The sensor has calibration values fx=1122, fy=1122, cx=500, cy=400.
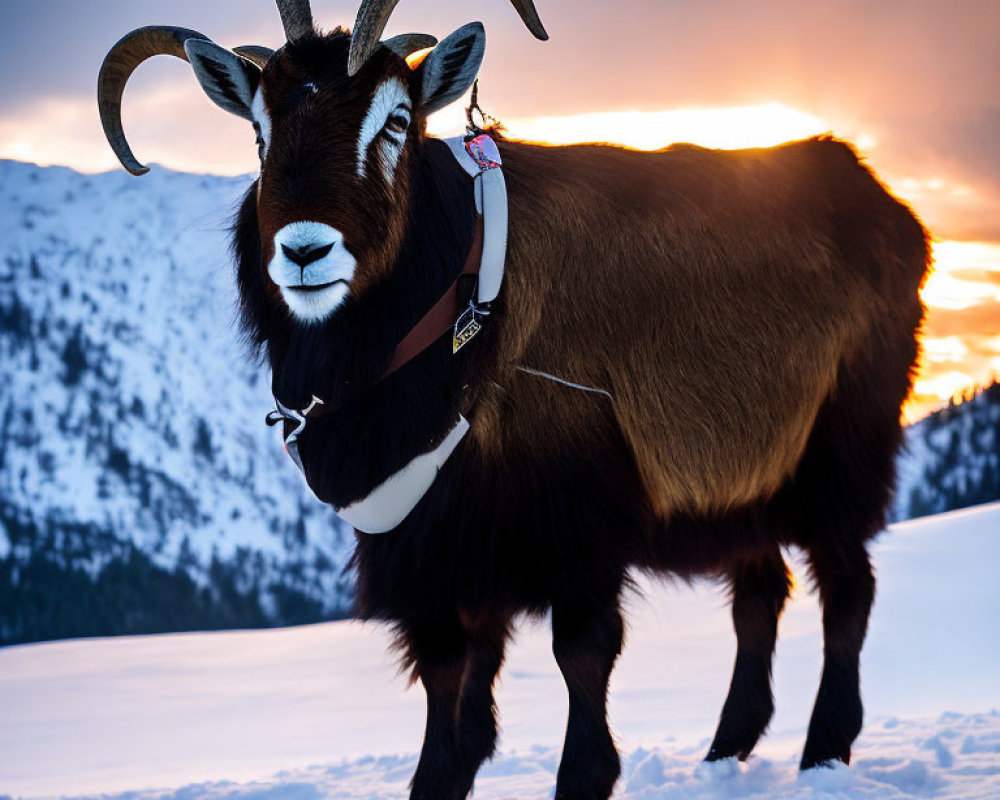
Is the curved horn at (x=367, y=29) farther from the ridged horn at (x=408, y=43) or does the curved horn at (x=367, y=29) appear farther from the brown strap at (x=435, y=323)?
the brown strap at (x=435, y=323)

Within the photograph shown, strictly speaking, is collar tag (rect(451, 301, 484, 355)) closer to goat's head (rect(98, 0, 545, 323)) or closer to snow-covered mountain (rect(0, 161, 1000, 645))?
goat's head (rect(98, 0, 545, 323))

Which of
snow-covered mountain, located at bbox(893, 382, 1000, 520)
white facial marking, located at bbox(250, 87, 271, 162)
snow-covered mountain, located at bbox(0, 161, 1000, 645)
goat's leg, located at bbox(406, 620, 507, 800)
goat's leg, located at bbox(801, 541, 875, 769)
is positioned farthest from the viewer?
snow-covered mountain, located at bbox(0, 161, 1000, 645)

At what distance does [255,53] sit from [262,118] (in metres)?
0.68

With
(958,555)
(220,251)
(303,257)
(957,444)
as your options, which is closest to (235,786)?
(220,251)

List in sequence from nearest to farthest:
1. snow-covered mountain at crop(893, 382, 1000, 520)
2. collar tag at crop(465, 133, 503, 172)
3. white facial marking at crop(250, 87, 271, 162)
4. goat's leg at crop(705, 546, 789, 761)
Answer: white facial marking at crop(250, 87, 271, 162) < collar tag at crop(465, 133, 503, 172) < goat's leg at crop(705, 546, 789, 761) < snow-covered mountain at crop(893, 382, 1000, 520)

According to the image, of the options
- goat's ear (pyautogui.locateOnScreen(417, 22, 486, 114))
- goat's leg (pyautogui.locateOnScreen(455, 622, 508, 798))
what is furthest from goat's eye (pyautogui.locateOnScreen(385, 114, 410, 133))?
goat's leg (pyautogui.locateOnScreen(455, 622, 508, 798))

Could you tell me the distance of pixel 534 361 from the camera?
4398 millimetres

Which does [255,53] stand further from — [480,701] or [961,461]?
[961,461]

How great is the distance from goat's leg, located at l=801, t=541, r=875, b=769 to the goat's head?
9.75 feet

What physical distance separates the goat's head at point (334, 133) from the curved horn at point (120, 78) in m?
0.60

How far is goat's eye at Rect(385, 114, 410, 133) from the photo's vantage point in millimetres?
3990

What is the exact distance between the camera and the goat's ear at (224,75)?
13.6ft

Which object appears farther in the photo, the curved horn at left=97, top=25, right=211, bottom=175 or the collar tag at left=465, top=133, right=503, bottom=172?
the curved horn at left=97, top=25, right=211, bottom=175

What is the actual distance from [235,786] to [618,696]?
15.0ft
